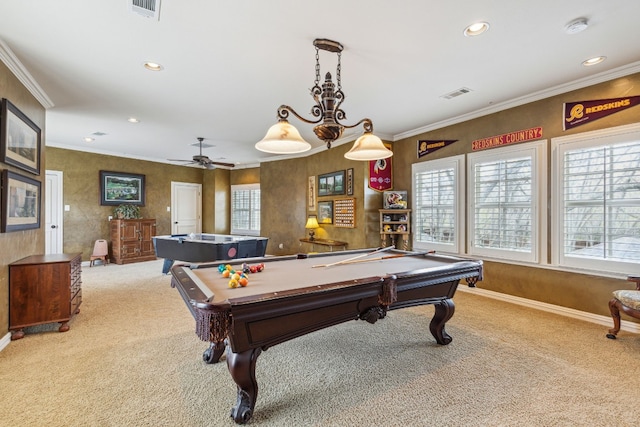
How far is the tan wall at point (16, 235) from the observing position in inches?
107

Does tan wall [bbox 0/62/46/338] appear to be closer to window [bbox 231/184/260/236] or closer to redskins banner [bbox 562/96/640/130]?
window [bbox 231/184/260/236]

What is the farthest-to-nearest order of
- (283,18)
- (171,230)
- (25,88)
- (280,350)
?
(171,230) < (25,88) < (280,350) < (283,18)

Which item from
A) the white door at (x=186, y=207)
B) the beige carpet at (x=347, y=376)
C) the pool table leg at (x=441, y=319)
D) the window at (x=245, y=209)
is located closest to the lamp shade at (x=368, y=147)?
the pool table leg at (x=441, y=319)

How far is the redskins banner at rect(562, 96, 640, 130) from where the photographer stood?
3.08 meters

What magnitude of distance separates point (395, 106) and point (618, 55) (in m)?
2.18

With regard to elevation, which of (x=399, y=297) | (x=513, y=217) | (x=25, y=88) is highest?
(x=25, y=88)

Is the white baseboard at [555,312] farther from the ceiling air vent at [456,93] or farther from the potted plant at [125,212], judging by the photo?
the potted plant at [125,212]

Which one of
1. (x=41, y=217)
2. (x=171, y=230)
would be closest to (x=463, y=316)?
(x=41, y=217)

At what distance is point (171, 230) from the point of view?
8.25 metres

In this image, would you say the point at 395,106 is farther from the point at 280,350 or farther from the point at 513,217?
the point at 280,350

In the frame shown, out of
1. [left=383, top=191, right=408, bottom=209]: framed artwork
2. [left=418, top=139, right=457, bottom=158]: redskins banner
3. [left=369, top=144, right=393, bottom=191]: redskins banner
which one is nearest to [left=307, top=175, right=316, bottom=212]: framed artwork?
[left=369, top=144, right=393, bottom=191]: redskins banner

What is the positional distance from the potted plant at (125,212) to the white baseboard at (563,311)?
7.22m

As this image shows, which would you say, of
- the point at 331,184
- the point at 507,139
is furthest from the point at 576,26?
the point at 331,184

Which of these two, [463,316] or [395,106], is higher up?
[395,106]
